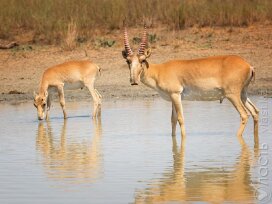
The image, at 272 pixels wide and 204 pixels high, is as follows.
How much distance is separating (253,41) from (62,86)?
6991mm

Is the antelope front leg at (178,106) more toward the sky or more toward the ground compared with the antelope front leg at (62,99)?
more toward the sky

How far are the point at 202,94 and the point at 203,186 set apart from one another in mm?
5218

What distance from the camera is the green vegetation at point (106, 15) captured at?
89.6ft

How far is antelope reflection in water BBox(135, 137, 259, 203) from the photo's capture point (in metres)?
9.70

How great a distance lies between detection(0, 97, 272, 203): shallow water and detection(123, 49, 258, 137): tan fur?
21.7 inches

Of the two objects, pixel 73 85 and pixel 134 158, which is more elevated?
pixel 73 85

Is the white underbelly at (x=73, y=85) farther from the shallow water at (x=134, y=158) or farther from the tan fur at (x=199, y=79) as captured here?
the tan fur at (x=199, y=79)

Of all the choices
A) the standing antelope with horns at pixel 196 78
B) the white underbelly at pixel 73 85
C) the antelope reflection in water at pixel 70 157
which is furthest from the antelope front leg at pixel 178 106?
Result: the white underbelly at pixel 73 85

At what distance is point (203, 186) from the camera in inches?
411

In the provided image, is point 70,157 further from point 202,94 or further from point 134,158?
point 202,94

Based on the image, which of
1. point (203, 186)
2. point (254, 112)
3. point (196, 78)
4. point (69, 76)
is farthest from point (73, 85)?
point (203, 186)


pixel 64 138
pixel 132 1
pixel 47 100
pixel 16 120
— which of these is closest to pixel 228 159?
pixel 64 138

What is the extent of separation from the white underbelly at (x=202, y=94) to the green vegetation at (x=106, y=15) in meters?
10.9

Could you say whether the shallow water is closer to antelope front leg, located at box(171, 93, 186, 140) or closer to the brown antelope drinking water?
antelope front leg, located at box(171, 93, 186, 140)
